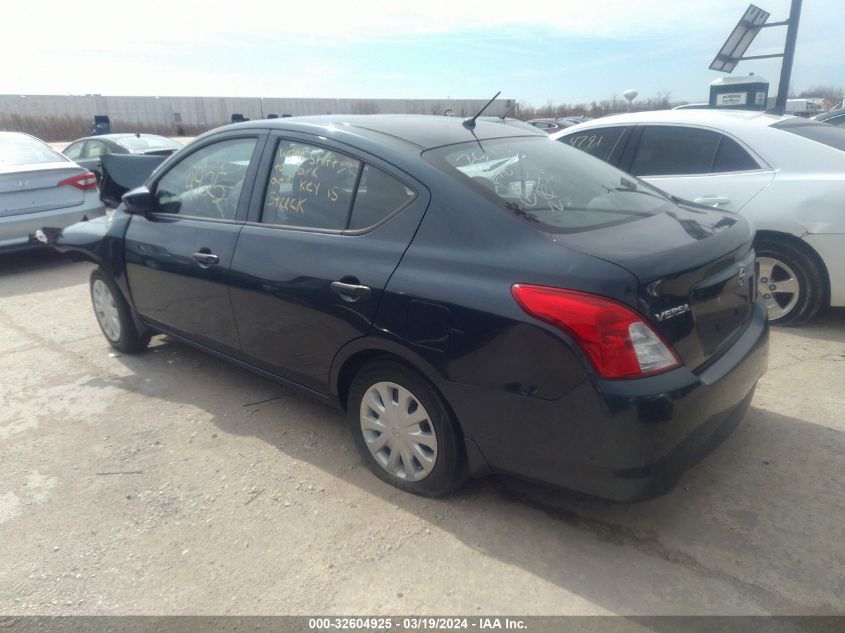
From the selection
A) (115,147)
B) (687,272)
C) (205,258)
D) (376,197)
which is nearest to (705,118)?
(687,272)

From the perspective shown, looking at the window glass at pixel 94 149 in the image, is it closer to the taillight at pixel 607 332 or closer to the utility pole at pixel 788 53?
the utility pole at pixel 788 53

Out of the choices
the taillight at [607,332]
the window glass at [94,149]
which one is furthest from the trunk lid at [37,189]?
the taillight at [607,332]

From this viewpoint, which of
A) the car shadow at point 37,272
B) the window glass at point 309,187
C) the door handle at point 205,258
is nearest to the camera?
the window glass at point 309,187

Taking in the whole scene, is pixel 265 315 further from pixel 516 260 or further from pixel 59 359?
pixel 59 359

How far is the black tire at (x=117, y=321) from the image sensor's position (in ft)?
15.0

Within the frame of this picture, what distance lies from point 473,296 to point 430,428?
26.0 inches

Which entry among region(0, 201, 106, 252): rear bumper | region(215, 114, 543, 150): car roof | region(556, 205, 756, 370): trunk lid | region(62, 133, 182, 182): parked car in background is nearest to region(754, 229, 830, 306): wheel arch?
region(556, 205, 756, 370): trunk lid

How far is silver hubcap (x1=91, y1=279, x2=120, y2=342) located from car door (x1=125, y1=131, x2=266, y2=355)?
500 mm

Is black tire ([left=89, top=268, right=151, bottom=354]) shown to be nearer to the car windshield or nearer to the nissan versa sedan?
the nissan versa sedan

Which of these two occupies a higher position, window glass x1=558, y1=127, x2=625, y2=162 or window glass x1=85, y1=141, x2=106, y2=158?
window glass x1=558, y1=127, x2=625, y2=162

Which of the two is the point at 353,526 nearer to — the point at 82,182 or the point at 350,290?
the point at 350,290

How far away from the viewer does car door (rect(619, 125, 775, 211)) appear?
469 centimetres

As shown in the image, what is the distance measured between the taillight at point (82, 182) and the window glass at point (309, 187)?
5.46m

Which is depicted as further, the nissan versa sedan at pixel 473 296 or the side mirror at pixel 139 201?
the side mirror at pixel 139 201
